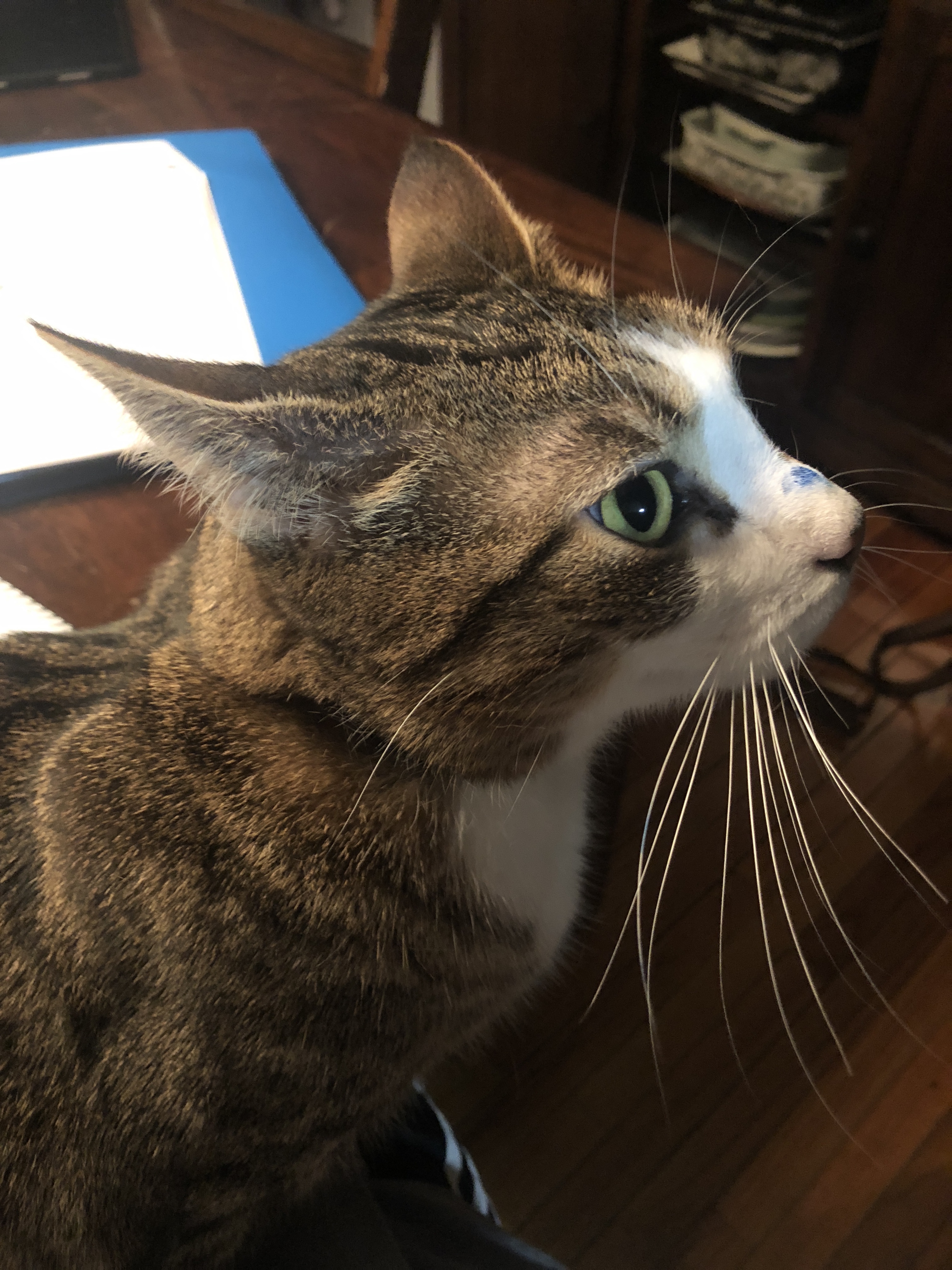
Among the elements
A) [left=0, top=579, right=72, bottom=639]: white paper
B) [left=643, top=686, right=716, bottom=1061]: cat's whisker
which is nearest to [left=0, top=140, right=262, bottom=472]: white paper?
[left=0, top=579, right=72, bottom=639]: white paper

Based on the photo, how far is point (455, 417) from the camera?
→ 1.78ft

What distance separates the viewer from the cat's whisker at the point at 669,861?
0.66 meters

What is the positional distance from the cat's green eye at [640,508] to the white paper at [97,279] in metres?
0.51

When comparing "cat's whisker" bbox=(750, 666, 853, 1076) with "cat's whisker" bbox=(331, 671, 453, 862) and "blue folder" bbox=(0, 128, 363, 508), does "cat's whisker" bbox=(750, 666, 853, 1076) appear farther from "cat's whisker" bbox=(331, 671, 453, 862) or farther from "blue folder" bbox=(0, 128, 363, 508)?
"blue folder" bbox=(0, 128, 363, 508)

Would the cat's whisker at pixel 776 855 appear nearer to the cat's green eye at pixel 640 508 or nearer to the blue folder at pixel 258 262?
the cat's green eye at pixel 640 508

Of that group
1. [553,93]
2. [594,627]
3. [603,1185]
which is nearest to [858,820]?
[603,1185]

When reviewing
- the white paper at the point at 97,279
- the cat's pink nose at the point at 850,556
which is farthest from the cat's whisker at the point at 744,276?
the white paper at the point at 97,279

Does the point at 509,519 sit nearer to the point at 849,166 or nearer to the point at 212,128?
the point at 212,128

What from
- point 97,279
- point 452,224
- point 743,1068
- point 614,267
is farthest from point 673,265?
point 743,1068

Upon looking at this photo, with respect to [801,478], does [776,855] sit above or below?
below

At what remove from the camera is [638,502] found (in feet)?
1.82

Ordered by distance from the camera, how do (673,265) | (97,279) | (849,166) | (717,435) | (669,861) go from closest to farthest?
(717,435)
(669,861)
(673,265)
(97,279)
(849,166)

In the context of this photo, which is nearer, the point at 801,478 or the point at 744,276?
the point at 801,478

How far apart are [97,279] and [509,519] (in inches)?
28.2
